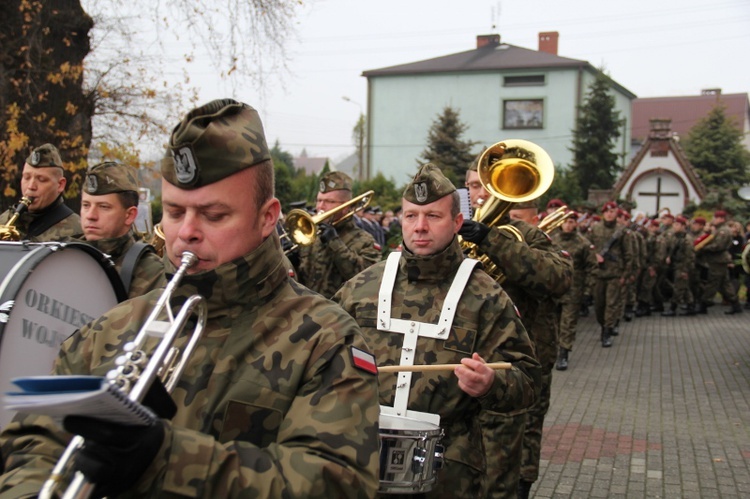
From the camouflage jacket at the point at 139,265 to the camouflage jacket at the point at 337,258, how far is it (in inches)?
118

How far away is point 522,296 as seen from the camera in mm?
5609

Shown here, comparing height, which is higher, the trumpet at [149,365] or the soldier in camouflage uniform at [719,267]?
the trumpet at [149,365]

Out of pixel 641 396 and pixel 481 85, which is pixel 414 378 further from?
pixel 481 85

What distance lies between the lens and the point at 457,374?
3229 mm

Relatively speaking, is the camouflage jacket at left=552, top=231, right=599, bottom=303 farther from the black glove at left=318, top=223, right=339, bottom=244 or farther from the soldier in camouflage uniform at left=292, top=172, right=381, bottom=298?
the black glove at left=318, top=223, right=339, bottom=244

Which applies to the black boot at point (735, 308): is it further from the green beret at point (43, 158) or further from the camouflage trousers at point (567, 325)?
the green beret at point (43, 158)

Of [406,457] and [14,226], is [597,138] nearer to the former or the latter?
[14,226]

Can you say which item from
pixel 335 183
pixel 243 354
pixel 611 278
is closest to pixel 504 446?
pixel 243 354

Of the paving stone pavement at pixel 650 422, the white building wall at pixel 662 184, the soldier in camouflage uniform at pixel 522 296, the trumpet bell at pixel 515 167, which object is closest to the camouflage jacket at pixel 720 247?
the paving stone pavement at pixel 650 422

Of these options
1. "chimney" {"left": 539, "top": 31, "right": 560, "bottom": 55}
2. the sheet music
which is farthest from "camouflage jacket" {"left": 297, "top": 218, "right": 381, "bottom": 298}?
"chimney" {"left": 539, "top": 31, "right": 560, "bottom": 55}

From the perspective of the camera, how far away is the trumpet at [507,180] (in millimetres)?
5391

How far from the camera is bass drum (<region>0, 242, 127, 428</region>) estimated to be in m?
2.97

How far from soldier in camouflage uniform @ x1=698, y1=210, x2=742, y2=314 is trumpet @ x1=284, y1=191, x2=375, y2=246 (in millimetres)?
13350

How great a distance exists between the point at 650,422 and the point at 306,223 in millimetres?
4126
